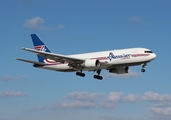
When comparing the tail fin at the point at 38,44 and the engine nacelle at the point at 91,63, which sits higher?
the tail fin at the point at 38,44

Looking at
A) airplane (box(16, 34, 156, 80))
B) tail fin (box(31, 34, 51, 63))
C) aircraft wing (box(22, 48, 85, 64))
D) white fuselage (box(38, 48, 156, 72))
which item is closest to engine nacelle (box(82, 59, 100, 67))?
airplane (box(16, 34, 156, 80))

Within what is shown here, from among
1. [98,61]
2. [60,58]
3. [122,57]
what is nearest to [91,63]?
[98,61]

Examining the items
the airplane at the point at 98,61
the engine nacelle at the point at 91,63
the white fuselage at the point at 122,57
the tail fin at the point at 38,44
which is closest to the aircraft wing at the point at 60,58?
the airplane at the point at 98,61

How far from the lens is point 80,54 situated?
85.8 metres

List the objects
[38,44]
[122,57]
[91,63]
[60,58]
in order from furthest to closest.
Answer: [38,44]
[60,58]
[91,63]
[122,57]

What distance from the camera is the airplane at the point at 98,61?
262ft

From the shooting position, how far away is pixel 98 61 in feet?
268

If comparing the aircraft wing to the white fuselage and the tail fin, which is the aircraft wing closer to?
the white fuselage

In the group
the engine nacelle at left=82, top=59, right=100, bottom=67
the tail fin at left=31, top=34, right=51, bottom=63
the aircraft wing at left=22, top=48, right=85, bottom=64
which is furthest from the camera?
the tail fin at left=31, top=34, right=51, bottom=63

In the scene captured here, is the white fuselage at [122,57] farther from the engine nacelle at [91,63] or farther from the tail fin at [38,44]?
the tail fin at [38,44]

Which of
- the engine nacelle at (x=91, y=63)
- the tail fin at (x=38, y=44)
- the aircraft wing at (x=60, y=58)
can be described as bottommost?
the engine nacelle at (x=91, y=63)

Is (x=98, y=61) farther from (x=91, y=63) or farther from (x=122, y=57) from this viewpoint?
(x=122, y=57)

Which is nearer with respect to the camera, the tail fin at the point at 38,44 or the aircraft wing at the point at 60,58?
the aircraft wing at the point at 60,58

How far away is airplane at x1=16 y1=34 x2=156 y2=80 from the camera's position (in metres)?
79.9
